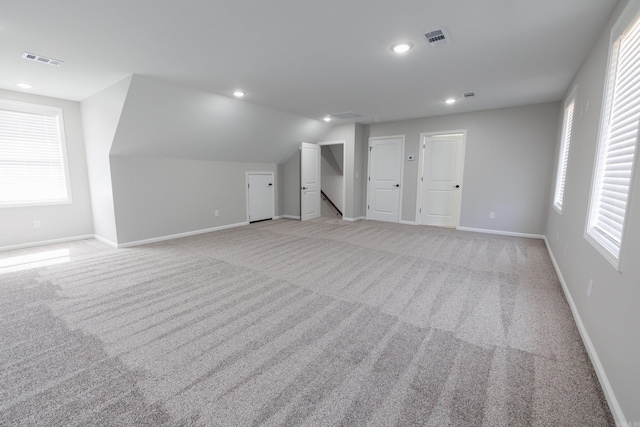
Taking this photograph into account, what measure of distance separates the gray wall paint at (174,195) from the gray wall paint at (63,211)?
122cm

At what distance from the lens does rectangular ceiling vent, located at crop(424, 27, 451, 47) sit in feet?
7.64

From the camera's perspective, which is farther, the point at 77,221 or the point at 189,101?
the point at 77,221

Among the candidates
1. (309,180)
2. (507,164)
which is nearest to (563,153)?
(507,164)

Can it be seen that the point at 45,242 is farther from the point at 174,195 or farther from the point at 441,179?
the point at 441,179

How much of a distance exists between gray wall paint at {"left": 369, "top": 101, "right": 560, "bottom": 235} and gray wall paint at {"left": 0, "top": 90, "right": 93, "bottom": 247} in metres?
6.69

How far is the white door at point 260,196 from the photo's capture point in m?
6.43

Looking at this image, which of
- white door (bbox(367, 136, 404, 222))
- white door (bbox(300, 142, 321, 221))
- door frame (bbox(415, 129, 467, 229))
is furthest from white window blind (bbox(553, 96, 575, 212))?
white door (bbox(300, 142, 321, 221))

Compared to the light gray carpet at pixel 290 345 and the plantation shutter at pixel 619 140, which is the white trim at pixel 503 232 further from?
the plantation shutter at pixel 619 140

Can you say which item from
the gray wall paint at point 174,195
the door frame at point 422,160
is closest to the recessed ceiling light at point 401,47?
the door frame at point 422,160

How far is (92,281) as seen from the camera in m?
3.00

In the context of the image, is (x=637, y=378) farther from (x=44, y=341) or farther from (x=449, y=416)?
(x=44, y=341)

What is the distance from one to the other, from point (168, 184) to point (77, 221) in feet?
5.71

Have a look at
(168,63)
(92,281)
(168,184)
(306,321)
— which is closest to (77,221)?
(168,184)

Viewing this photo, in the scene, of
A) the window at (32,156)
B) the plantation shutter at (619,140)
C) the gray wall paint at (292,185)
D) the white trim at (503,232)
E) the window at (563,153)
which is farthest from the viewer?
the gray wall paint at (292,185)
